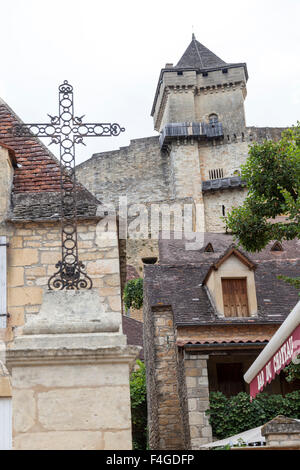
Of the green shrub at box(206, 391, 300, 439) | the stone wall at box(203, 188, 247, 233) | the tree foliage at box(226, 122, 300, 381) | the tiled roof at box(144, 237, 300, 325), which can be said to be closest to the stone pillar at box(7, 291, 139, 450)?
the tree foliage at box(226, 122, 300, 381)

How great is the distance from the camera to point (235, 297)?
1466 cm

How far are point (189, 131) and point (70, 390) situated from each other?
40.9 meters

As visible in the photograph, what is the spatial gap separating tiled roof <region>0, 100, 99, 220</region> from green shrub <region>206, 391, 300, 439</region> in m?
5.69

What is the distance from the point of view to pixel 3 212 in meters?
8.59

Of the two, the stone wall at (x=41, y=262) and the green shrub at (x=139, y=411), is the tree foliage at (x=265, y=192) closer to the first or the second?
the stone wall at (x=41, y=262)

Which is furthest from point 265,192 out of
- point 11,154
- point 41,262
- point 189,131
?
point 189,131

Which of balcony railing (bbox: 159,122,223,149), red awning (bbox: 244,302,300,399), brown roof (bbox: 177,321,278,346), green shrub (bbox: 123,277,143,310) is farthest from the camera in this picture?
balcony railing (bbox: 159,122,223,149)

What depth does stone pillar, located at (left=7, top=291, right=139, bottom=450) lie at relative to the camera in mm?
3689

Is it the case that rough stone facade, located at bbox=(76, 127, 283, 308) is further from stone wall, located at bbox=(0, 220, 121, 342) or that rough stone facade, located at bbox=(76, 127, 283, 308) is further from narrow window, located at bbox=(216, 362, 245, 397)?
stone wall, located at bbox=(0, 220, 121, 342)

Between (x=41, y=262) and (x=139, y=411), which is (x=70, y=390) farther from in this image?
(x=139, y=411)

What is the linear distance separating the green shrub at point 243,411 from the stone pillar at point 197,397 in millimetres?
135

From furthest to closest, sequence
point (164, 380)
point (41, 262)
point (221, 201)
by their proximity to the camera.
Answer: point (221, 201)
point (164, 380)
point (41, 262)
